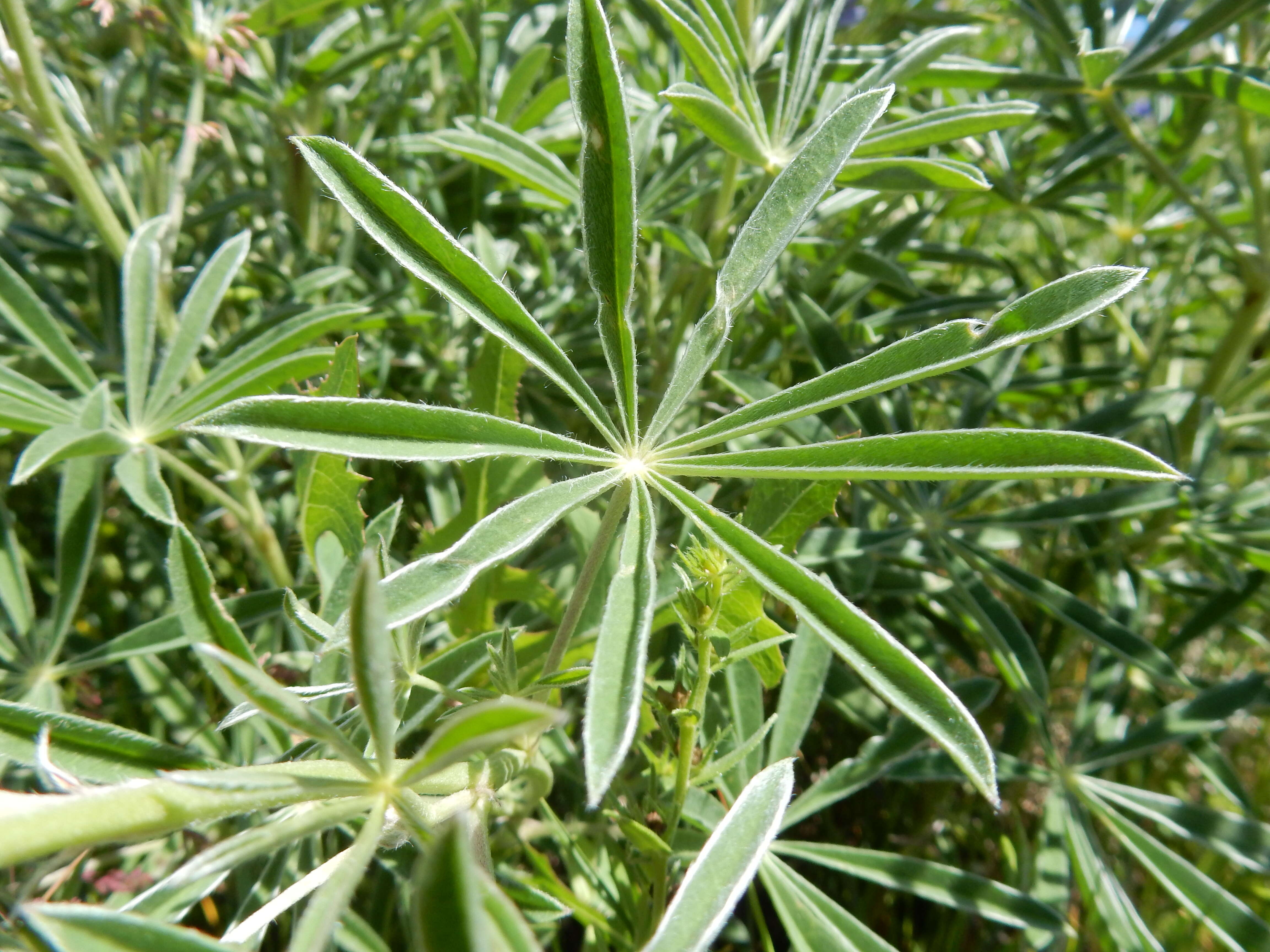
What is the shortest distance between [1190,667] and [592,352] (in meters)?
1.42

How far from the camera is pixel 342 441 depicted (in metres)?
0.59

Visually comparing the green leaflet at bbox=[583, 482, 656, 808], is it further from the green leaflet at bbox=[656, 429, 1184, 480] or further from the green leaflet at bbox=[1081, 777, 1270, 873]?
the green leaflet at bbox=[1081, 777, 1270, 873]

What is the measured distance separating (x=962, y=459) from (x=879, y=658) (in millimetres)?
142

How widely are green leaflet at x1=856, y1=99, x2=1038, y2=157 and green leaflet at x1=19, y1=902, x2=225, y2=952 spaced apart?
0.86 m

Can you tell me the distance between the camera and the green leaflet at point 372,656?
1.50 ft

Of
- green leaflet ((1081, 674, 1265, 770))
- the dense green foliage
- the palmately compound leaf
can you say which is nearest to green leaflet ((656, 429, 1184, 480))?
the dense green foliage

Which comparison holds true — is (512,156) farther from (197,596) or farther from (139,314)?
(197,596)

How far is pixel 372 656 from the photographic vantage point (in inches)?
18.5

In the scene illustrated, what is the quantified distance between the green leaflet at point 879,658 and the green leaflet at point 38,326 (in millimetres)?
878

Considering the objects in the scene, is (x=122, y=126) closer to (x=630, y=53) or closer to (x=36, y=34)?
(x=36, y=34)

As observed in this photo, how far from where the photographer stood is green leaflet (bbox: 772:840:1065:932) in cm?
98

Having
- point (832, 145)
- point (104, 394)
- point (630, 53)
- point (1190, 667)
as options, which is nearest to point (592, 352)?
point (630, 53)

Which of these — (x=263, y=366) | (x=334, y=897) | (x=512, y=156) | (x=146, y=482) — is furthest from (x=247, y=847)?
(x=512, y=156)

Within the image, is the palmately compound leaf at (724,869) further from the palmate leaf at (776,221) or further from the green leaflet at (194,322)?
the green leaflet at (194,322)
